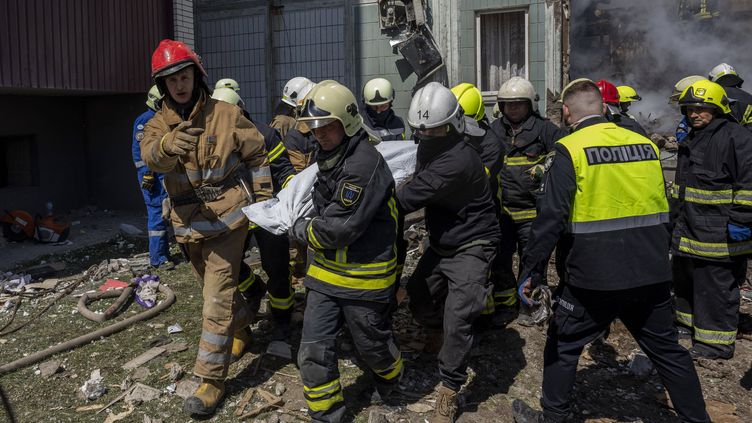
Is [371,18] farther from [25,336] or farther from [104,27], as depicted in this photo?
[25,336]

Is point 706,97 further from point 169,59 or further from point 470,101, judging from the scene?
point 169,59

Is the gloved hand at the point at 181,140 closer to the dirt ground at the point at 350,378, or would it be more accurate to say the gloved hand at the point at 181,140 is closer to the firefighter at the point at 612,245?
the dirt ground at the point at 350,378

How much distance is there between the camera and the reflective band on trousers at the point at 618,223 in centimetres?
338

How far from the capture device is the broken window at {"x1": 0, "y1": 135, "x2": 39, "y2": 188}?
9.57 m

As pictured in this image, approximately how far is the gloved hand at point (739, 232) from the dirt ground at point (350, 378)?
3.25ft

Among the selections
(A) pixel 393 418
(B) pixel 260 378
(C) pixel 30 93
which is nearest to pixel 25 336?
(B) pixel 260 378

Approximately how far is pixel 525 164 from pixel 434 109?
5.62 ft

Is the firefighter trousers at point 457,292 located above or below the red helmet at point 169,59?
below

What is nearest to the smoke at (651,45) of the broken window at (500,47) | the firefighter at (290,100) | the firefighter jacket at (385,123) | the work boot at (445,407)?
the broken window at (500,47)

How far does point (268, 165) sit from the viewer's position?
14.1 feet

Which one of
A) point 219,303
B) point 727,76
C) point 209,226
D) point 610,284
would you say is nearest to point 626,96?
point 727,76

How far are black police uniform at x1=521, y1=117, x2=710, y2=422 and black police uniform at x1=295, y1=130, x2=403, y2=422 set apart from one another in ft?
2.88

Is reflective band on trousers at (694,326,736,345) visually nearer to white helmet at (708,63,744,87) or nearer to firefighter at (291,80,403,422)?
firefighter at (291,80,403,422)

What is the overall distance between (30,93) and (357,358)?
7.05 m
